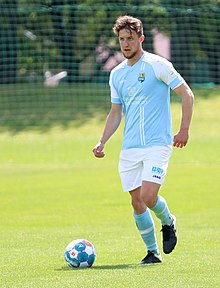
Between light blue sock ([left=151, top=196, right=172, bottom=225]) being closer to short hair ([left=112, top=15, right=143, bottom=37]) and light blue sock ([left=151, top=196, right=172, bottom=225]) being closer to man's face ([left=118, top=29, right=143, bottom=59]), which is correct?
man's face ([left=118, top=29, right=143, bottom=59])

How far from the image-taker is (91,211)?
13.8 m

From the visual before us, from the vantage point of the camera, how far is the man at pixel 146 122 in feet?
26.9

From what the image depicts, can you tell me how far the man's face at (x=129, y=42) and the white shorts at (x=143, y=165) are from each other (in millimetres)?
893

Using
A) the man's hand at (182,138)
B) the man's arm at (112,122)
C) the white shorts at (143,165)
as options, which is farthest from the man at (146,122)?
the man's arm at (112,122)

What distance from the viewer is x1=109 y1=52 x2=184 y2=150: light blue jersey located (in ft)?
27.2

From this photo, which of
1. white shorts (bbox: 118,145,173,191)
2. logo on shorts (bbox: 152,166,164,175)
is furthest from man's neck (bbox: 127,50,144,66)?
logo on shorts (bbox: 152,166,164,175)

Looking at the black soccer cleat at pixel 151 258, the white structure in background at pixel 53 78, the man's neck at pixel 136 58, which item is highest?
the man's neck at pixel 136 58

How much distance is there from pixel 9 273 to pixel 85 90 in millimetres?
21472

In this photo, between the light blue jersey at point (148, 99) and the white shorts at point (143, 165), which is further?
the light blue jersey at point (148, 99)

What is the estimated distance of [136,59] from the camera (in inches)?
330

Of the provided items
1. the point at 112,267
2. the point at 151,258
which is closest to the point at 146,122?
the point at 151,258

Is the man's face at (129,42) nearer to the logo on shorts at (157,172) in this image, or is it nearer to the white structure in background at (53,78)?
the logo on shorts at (157,172)

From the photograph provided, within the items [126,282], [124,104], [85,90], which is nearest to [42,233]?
[124,104]

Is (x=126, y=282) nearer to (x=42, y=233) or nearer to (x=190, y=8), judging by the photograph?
(x=42, y=233)
